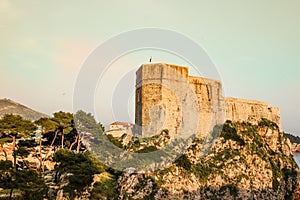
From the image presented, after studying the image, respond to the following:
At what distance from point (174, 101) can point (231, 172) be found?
733cm

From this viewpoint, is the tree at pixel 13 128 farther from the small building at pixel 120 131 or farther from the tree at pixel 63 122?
the small building at pixel 120 131

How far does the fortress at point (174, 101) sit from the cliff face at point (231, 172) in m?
1.84

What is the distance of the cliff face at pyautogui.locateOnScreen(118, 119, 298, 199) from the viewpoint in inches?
671

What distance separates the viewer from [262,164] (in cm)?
2444

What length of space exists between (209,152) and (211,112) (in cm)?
408

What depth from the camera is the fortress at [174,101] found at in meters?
20.5

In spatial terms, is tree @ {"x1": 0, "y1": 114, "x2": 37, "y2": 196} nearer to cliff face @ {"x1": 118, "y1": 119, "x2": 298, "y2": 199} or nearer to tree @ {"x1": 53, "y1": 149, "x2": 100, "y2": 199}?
Answer: tree @ {"x1": 53, "y1": 149, "x2": 100, "y2": 199}

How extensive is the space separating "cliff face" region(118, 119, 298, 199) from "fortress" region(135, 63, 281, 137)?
184cm

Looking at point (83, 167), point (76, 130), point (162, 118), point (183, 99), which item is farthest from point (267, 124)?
point (83, 167)

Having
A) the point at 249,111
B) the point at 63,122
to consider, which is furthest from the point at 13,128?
the point at 249,111

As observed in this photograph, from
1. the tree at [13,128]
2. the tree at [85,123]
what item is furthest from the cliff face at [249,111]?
the tree at [13,128]

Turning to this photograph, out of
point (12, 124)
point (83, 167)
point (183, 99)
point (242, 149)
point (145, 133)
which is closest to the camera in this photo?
point (83, 167)

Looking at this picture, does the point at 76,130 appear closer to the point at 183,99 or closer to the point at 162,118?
the point at 162,118

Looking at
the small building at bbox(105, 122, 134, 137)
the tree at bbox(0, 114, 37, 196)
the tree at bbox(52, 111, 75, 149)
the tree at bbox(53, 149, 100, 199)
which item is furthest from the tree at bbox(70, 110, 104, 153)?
the tree at bbox(53, 149, 100, 199)
